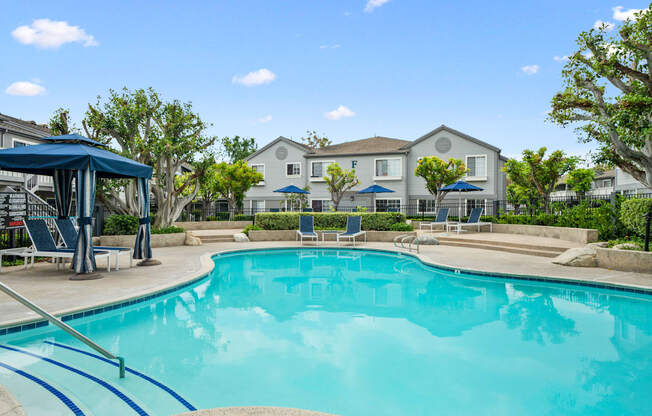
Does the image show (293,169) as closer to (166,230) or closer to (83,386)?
(166,230)

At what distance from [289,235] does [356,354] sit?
12612mm

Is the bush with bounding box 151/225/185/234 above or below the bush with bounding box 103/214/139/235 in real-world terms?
below

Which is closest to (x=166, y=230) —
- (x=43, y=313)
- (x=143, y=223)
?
(x=143, y=223)

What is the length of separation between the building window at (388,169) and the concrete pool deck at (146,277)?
619 inches

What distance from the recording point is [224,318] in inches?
234

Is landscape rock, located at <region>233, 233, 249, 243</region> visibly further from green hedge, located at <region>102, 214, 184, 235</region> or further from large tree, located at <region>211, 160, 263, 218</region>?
large tree, located at <region>211, 160, 263, 218</region>

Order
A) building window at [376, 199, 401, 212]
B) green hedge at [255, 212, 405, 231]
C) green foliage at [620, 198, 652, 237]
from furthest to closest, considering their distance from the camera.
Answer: building window at [376, 199, 401, 212], green hedge at [255, 212, 405, 231], green foliage at [620, 198, 652, 237]

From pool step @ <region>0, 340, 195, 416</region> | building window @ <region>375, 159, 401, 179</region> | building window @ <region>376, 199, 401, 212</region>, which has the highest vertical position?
building window @ <region>375, 159, 401, 179</region>

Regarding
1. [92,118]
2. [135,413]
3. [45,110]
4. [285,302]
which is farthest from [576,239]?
[45,110]

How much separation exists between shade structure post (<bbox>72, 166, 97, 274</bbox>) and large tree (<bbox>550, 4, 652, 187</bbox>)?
41.2ft

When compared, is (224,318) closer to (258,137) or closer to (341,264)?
(341,264)

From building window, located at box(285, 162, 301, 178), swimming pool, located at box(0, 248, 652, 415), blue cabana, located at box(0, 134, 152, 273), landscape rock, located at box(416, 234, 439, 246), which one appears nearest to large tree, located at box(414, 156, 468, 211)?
landscape rock, located at box(416, 234, 439, 246)

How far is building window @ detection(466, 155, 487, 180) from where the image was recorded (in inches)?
1004

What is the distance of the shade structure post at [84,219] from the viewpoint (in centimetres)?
723
